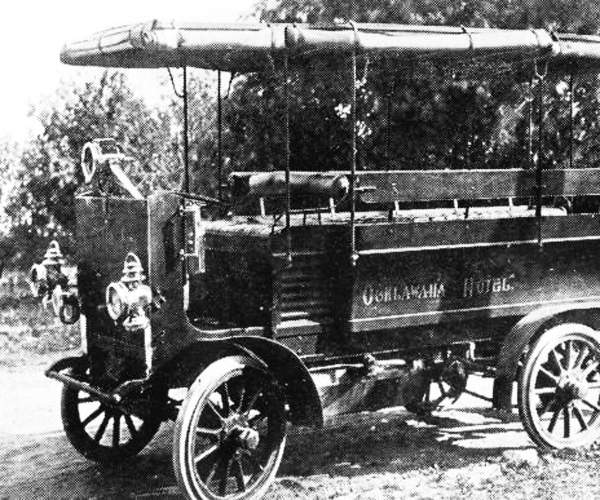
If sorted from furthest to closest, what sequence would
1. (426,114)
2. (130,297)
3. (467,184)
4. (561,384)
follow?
(426,114) → (561,384) → (467,184) → (130,297)

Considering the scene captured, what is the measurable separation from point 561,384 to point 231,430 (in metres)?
2.42

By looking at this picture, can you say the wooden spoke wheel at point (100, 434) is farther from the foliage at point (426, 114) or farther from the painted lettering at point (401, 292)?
the foliage at point (426, 114)

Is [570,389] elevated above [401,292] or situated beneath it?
situated beneath

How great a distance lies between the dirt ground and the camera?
18.9 ft

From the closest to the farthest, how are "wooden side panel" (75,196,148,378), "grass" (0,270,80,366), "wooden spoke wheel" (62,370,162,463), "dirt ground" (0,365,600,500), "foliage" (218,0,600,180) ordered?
"wooden side panel" (75,196,148,378)
"dirt ground" (0,365,600,500)
"wooden spoke wheel" (62,370,162,463)
"grass" (0,270,80,366)
"foliage" (218,0,600,180)

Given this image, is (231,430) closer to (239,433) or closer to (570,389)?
Answer: (239,433)

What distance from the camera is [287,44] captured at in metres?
5.47

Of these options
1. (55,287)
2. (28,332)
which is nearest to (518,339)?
(55,287)

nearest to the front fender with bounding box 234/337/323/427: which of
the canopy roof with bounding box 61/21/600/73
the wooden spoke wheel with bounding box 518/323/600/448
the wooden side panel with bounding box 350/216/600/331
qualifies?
the wooden side panel with bounding box 350/216/600/331

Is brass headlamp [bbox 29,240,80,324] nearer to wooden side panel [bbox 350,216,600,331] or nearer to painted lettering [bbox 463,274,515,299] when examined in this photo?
wooden side panel [bbox 350,216,600,331]

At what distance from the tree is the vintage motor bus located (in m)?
7.26

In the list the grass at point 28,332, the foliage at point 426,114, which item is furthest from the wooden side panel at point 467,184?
the grass at point 28,332

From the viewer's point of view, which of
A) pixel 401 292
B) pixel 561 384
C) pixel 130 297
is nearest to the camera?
pixel 130 297

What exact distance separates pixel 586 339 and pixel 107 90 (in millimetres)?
9639
